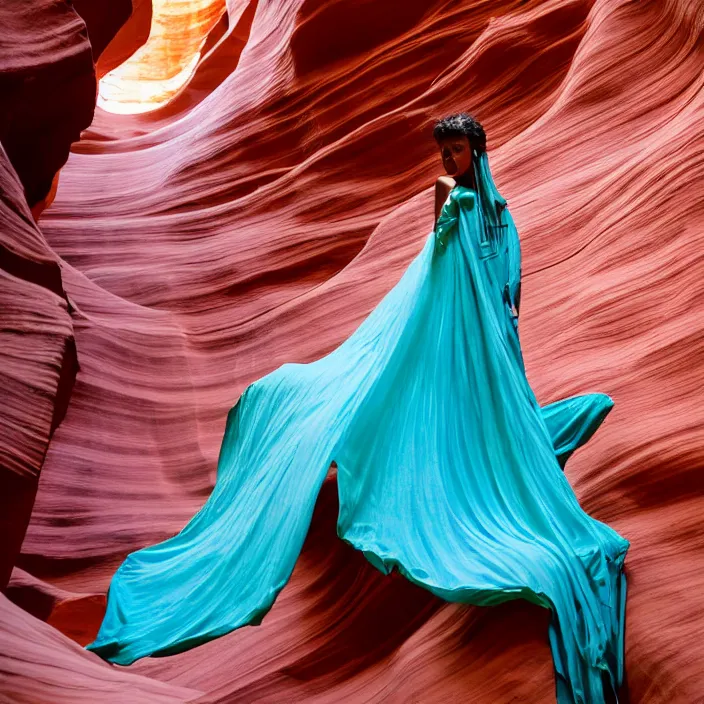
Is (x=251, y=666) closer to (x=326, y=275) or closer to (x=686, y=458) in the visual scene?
(x=686, y=458)

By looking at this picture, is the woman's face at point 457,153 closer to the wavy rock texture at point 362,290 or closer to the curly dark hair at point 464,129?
the curly dark hair at point 464,129

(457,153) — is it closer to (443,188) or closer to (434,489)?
(443,188)

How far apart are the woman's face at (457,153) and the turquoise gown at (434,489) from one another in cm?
7

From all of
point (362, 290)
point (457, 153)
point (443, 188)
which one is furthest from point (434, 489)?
point (362, 290)

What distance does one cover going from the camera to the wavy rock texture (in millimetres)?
3438

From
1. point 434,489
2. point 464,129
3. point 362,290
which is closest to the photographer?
point 434,489

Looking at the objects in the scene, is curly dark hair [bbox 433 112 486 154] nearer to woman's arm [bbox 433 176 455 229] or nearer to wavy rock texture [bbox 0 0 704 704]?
woman's arm [bbox 433 176 455 229]

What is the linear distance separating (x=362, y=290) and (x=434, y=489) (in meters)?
2.86

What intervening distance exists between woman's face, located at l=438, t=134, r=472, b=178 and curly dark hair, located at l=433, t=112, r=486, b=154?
0.6 inches

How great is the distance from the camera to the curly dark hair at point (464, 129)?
3.59 meters

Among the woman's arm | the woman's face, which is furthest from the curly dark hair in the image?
the woman's arm

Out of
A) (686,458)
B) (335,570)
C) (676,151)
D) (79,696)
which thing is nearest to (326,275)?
(676,151)

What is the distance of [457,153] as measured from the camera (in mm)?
3615

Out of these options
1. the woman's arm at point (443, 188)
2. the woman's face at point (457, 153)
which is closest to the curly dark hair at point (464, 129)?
the woman's face at point (457, 153)
